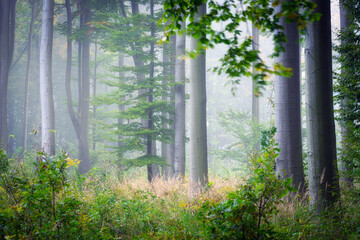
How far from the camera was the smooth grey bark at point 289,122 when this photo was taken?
5.25m

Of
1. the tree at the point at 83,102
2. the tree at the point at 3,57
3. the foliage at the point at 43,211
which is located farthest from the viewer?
the tree at the point at 83,102

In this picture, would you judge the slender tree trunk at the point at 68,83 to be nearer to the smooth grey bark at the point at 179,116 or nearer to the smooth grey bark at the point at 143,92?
the smooth grey bark at the point at 143,92

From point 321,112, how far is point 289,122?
1.31 m

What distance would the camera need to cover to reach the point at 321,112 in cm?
399

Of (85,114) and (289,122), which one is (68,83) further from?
(289,122)

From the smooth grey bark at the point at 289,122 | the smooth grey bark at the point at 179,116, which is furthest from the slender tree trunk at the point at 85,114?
the smooth grey bark at the point at 289,122

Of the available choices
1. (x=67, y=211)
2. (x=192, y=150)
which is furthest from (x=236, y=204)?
(x=192, y=150)

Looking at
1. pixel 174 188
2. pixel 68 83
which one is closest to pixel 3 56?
pixel 68 83

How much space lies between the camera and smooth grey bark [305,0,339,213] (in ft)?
13.0

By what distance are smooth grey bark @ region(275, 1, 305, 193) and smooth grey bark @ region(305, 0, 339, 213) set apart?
45.2 inches

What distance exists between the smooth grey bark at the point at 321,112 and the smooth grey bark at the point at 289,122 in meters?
1.15

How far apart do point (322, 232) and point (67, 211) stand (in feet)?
10.8

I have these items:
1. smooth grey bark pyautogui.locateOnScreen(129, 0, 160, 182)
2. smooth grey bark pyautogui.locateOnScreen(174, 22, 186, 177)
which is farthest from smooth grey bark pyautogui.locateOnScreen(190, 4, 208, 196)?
smooth grey bark pyautogui.locateOnScreen(129, 0, 160, 182)

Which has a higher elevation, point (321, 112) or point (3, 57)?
point (3, 57)
